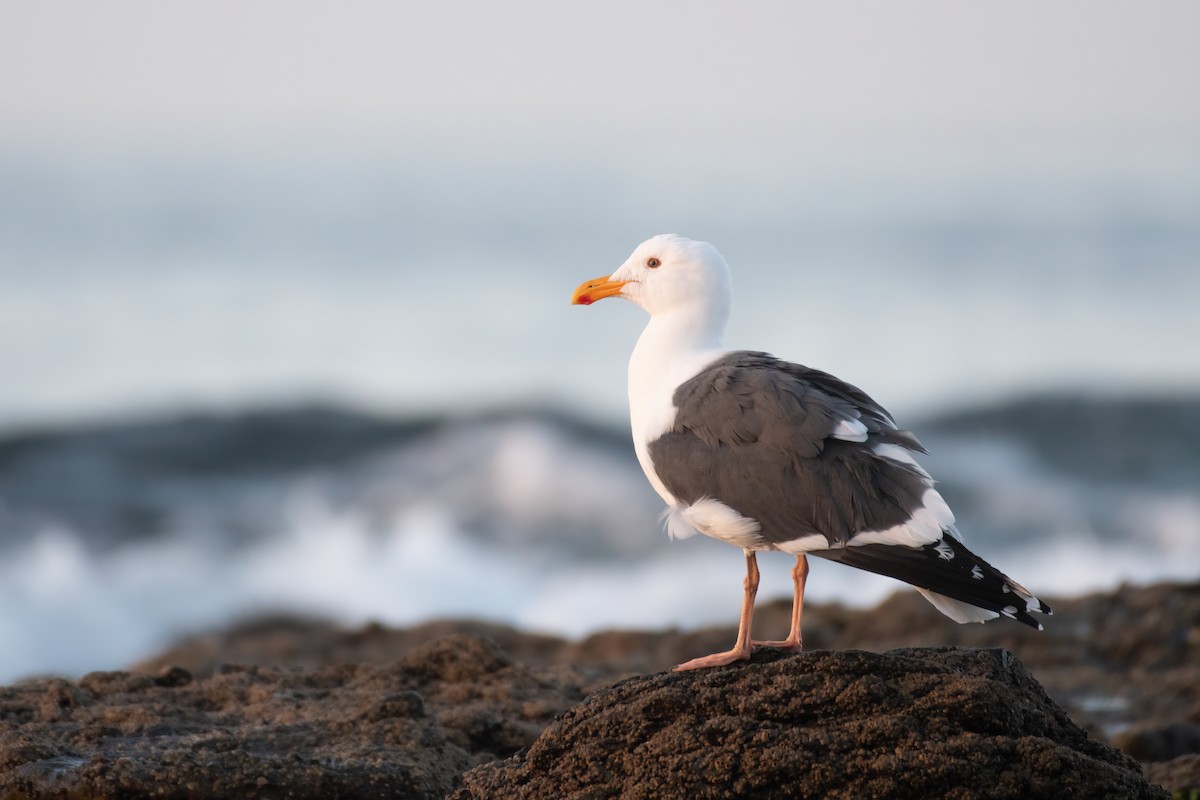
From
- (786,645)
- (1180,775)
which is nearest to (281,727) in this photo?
(786,645)

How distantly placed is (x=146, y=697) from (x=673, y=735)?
2.25 meters

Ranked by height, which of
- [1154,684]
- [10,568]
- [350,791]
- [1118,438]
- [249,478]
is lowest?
[350,791]

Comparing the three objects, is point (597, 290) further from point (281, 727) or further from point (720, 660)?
point (281, 727)

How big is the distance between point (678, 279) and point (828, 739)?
221cm

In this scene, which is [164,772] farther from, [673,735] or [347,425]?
[347,425]

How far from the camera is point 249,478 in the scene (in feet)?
60.5

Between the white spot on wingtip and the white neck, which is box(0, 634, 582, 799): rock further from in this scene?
the white spot on wingtip

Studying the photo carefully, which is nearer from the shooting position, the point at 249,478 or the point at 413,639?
the point at 413,639

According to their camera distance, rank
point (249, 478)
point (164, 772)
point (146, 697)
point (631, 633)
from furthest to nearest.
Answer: point (249, 478), point (631, 633), point (146, 697), point (164, 772)

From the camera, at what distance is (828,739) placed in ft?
13.4

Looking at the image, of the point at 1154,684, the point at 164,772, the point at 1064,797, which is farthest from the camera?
the point at 1154,684

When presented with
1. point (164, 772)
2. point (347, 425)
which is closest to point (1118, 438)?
point (347, 425)

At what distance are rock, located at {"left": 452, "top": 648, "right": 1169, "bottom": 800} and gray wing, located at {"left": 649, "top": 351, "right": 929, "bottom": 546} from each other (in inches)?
18.4

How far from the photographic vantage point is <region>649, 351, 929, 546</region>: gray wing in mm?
4625
